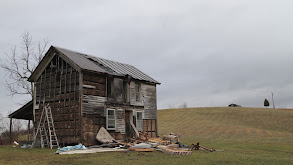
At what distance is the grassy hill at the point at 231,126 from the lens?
1477 inches

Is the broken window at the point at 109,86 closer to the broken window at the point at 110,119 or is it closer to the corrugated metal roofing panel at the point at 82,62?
the corrugated metal roofing panel at the point at 82,62

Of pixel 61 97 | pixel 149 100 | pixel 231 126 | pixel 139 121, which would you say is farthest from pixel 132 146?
pixel 231 126

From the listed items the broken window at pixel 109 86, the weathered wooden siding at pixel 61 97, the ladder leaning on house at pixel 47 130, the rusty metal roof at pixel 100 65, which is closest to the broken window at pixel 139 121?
the rusty metal roof at pixel 100 65

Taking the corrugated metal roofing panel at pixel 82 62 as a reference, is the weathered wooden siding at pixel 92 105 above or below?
below

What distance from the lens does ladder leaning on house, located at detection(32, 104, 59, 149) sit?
2176 centimetres

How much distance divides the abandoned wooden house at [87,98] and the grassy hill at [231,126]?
10511mm

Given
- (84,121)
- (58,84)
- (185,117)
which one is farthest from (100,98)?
(185,117)

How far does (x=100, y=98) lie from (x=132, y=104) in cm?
374

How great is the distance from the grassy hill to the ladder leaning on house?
640 inches

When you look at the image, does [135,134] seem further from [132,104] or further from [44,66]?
[44,66]

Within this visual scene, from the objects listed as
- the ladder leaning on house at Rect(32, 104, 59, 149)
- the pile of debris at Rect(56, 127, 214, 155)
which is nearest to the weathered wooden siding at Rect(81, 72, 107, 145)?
the pile of debris at Rect(56, 127, 214, 155)

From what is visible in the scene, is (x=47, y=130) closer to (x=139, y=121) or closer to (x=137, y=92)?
(x=139, y=121)

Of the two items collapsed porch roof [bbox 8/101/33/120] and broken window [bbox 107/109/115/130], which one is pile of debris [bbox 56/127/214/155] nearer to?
broken window [bbox 107/109/115/130]

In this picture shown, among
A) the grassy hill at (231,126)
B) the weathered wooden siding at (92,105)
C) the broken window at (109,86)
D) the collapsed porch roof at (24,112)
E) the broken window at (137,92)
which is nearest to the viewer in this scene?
the weathered wooden siding at (92,105)
